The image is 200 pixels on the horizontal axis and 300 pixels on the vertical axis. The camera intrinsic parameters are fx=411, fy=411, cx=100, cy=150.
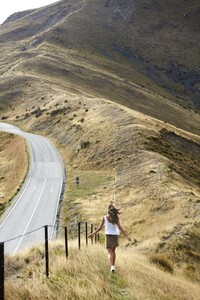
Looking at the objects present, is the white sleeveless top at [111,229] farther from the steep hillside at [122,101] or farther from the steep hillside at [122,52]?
the steep hillside at [122,52]

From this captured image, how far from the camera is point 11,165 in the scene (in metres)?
55.3

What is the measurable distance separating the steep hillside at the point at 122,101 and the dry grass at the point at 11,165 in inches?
231

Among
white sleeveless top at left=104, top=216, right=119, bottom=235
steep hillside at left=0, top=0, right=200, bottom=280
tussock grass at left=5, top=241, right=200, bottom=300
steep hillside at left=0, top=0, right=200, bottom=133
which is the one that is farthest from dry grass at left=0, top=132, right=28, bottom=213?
steep hillside at left=0, top=0, right=200, bottom=133

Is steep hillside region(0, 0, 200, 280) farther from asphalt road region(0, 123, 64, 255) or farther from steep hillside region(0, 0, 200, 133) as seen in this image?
asphalt road region(0, 123, 64, 255)

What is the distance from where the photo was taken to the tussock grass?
26.3 ft

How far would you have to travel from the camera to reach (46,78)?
101 metres

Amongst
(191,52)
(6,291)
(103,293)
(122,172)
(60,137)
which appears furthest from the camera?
(191,52)

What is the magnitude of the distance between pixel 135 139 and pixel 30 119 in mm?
35556

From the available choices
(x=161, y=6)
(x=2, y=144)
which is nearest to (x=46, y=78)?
(x=2, y=144)

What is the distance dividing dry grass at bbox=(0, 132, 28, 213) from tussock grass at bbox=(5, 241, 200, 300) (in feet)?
90.9

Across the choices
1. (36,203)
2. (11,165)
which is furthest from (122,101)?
(36,203)

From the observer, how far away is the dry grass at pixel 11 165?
4394 cm

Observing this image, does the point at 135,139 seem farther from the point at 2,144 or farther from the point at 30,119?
the point at 30,119

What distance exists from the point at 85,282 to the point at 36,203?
30.0 meters
